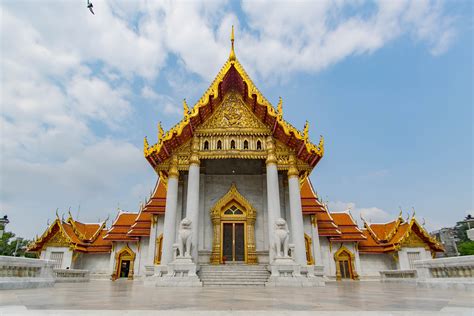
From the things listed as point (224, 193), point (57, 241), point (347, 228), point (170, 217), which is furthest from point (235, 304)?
point (57, 241)

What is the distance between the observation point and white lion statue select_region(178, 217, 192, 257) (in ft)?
30.1

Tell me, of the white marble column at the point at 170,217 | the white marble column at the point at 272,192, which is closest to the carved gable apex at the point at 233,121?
the white marble column at the point at 272,192

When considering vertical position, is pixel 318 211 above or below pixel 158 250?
above

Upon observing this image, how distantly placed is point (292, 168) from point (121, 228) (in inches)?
411

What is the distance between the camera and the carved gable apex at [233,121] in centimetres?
1188

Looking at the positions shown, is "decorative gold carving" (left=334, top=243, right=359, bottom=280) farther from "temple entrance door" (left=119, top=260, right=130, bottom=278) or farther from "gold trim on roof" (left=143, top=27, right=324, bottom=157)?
"temple entrance door" (left=119, top=260, right=130, bottom=278)

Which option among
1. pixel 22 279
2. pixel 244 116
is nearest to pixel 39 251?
pixel 22 279

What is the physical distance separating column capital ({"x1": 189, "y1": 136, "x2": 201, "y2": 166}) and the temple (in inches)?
1.7

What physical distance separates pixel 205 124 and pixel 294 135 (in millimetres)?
3639

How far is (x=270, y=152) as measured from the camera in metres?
11.4

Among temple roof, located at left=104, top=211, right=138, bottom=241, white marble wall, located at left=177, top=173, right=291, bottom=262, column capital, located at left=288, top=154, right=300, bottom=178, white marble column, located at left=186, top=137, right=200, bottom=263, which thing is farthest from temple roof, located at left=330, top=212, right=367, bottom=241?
temple roof, located at left=104, top=211, right=138, bottom=241

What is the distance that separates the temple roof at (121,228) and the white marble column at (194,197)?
6.33 metres

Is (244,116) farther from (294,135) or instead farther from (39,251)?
(39,251)

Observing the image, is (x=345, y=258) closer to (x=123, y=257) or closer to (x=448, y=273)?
(x=448, y=273)
